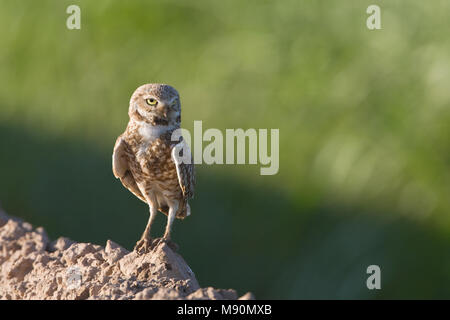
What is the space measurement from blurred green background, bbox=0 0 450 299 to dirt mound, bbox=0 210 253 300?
149cm

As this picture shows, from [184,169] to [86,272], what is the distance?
65 centimetres

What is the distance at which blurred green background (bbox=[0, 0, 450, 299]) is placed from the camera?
154 inches

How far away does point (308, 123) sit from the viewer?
4.11 meters

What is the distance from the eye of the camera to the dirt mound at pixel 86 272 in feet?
7.01

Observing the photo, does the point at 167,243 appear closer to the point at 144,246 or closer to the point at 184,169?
the point at 144,246

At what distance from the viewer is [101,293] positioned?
2174 mm

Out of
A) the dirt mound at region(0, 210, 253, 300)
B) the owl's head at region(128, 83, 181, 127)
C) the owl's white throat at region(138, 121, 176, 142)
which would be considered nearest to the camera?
the dirt mound at region(0, 210, 253, 300)

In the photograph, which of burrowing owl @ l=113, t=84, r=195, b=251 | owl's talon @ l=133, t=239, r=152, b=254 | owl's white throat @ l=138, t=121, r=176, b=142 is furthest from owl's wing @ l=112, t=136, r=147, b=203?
owl's talon @ l=133, t=239, r=152, b=254

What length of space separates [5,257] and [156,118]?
0.83m

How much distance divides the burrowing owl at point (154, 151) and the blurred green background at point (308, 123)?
128 centimetres

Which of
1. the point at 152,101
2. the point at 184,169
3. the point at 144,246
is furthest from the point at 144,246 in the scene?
the point at 152,101

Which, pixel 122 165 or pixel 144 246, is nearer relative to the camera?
pixel 144 246

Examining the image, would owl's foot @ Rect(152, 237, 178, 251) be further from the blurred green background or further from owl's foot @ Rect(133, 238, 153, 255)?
the blurred green background

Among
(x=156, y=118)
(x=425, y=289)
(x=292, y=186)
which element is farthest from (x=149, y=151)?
(x=425, y=289)
